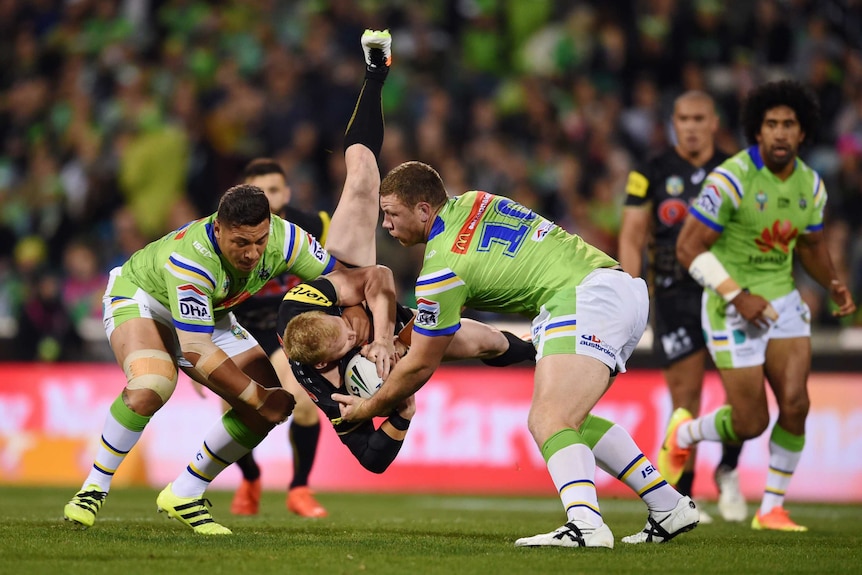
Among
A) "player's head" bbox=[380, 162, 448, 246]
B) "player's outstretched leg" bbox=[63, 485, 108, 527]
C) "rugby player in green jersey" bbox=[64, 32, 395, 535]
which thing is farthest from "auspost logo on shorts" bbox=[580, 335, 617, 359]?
"player's outstretched leg" bbox=[63, 485, 108, 527]

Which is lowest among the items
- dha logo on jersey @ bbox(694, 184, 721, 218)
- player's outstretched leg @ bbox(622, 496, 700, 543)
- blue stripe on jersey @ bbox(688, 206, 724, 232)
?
player's outstretched leg @ bbox(622, 496, 700, 543)

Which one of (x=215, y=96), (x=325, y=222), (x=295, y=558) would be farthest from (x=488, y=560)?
(x=215, y=96)

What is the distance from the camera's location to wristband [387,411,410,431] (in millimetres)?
7156

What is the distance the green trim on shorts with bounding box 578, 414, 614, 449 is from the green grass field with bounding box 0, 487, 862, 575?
585 millimetres

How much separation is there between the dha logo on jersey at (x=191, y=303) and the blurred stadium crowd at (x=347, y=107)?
7.10 m

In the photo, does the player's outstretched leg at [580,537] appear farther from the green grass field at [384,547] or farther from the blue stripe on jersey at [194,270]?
the blue stripe on jersey at [194,270]

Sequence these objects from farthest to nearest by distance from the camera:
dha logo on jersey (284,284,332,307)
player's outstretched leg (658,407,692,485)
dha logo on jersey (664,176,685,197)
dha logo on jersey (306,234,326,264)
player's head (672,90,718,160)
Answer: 1. dha logo on jersey (664,176,685,197)
2. player's head (672,90,718,160)
3. player's outstretched leg (658,407,692,485)
4. dha logo on jersey (306,234,326,264)
5. dha logo on jersey (284,284,332,307)

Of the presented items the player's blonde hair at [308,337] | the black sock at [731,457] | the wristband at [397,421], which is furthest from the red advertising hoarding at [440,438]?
the player's blonde hair at [308,337]

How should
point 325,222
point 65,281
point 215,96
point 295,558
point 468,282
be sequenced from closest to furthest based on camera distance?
point 295,558 → point 468,282 → point 325,222 → point 65,281 → point 215,96

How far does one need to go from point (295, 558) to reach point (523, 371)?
701cm

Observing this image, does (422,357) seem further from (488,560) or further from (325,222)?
(325,222)

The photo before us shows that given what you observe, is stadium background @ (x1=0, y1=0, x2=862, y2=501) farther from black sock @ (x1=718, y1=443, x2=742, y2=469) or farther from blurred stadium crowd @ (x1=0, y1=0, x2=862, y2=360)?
black sock @ (x1=718, y1=443, x2=742, y2=469)

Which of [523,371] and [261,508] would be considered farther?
[523,371]

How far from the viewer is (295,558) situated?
20.3 feet
